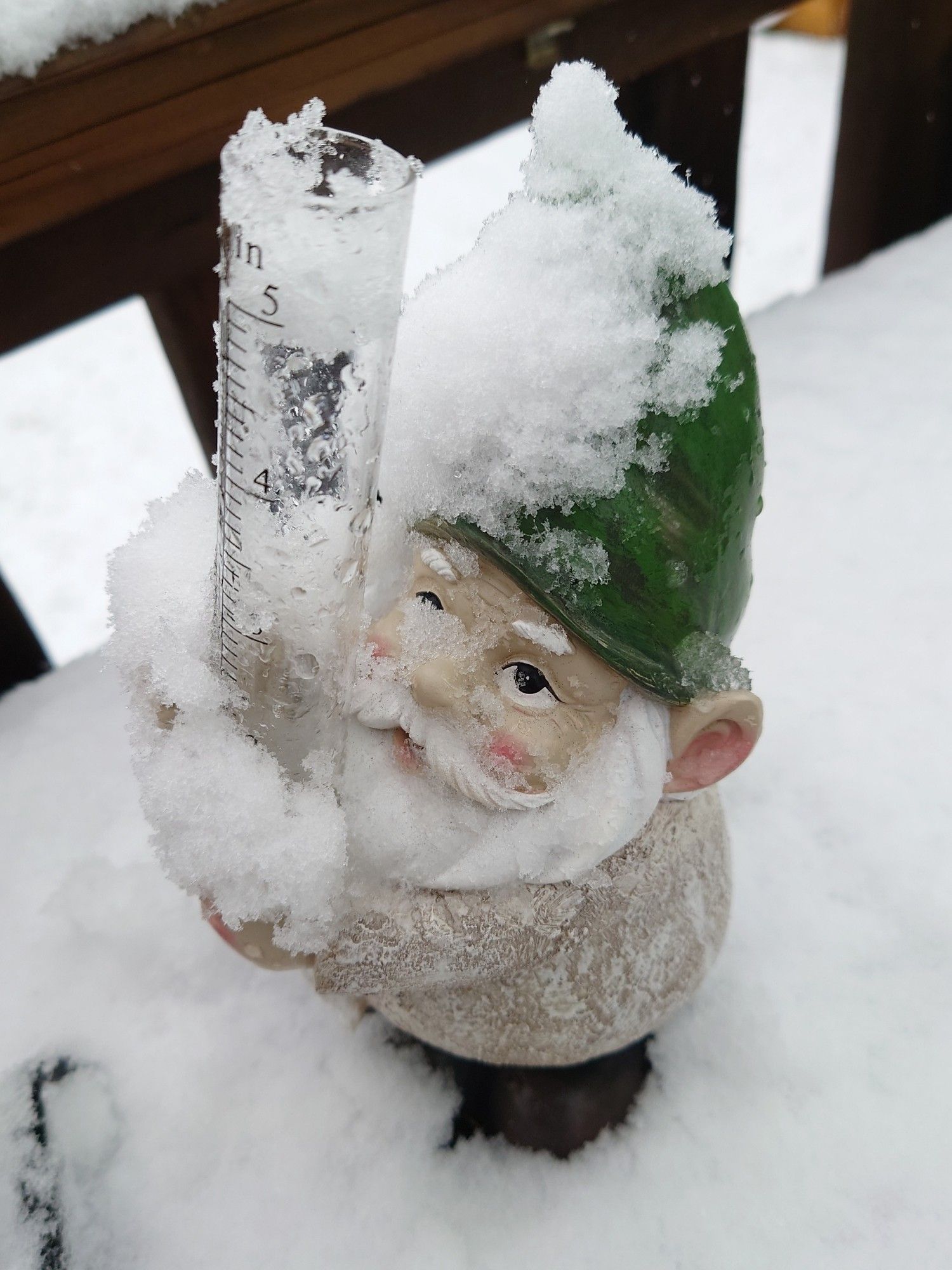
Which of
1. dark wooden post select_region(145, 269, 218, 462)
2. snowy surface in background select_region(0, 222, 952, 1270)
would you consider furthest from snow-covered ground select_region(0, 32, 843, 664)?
snowy surface in background select_region(0, 222, 952, 1270)

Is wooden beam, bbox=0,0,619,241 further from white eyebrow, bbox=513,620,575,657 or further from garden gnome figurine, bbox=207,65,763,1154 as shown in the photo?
white eyebrow, bbox=513,620,575,657

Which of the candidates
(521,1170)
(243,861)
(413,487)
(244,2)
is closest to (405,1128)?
(521,1170)

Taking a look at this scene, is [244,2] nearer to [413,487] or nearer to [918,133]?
[413,487]

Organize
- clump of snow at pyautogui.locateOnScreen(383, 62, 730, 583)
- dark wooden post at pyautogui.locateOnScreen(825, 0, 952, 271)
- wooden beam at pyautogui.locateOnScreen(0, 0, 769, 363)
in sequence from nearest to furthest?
clump of snow at pyautogui.locateOnScreen(383, 62, 730, 583) → wooden beam at pyautogui.locateOnScreen(0, 0, 769, 363) → dark wooden post at pyautogui.locateOnScreen(825, 0, 952, 271)

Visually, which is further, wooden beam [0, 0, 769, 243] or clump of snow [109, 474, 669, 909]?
wooden beam [0, 0, 769, 243]

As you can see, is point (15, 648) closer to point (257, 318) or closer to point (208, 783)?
point (208, 783)

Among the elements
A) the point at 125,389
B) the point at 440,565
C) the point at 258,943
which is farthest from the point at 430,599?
the point at 125,389
